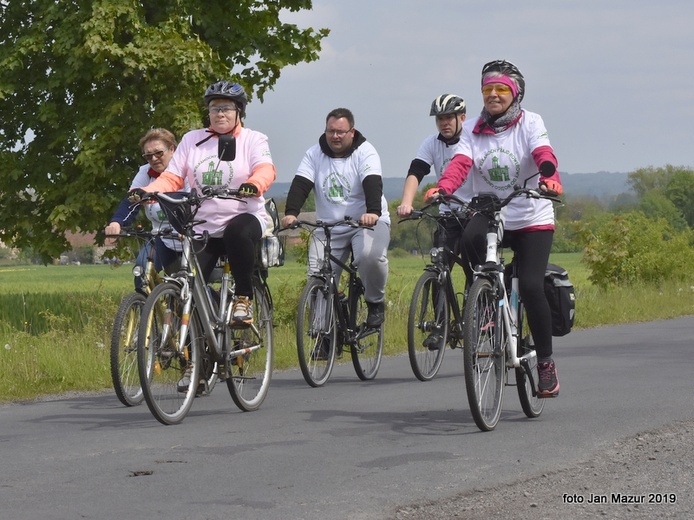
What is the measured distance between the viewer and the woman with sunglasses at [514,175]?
7816 millimetres

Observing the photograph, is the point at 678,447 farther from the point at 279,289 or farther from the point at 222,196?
the point at 279,289

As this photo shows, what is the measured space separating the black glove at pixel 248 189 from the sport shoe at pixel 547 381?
2.04 m

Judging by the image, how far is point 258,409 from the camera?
8.85 meters

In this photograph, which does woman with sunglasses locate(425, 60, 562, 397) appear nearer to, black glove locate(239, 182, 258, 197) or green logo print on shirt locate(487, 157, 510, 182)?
green logo print on shirt locate(487, 157, 510, 182)

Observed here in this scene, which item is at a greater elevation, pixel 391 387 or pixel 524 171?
pixel 524 171

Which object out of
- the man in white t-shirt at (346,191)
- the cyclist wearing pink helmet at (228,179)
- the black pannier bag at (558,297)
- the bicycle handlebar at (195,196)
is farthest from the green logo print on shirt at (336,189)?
the black pannier bag at (558,297)

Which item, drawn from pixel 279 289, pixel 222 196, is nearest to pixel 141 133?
pixel 279 289

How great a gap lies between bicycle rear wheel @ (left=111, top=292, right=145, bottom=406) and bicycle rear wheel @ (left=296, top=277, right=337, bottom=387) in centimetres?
191

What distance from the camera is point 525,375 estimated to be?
7922 mm

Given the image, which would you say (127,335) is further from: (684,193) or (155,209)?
(684,193)

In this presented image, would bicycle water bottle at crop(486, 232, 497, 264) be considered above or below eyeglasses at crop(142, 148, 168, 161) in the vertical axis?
below

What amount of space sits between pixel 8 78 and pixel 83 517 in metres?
20.7

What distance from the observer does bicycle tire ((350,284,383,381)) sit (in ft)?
34.9

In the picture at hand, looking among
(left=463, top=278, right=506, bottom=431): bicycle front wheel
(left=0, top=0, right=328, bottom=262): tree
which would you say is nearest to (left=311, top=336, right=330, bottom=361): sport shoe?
(left=463, top=278, right=506, bottom=431): bicycle front wheel
